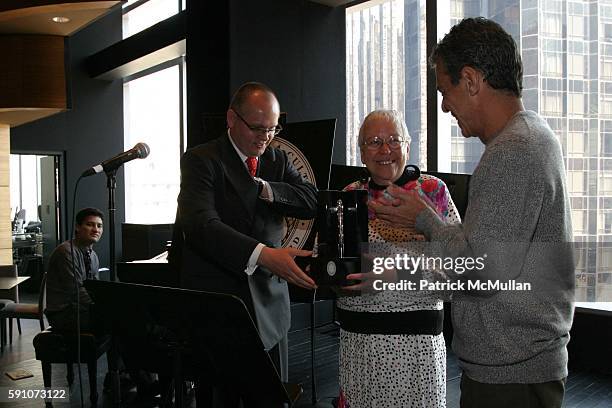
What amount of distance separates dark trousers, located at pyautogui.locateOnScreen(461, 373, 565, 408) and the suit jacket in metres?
0.86

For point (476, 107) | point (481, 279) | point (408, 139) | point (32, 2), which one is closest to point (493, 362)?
point (481, 279)

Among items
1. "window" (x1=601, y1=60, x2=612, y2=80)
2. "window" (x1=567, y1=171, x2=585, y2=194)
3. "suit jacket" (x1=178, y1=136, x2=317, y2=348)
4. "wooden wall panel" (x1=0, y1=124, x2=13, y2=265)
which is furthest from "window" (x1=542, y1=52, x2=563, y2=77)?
"wooden wall panel" (x1=0, y1=124, x2=13, y2=265)

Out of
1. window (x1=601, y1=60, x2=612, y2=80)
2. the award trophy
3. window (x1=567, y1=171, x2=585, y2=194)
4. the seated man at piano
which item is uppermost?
window (x1=601, y1=60, x2=612, y2=80)

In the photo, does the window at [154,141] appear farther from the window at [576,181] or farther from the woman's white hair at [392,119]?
the woman's white hair at [392,119]

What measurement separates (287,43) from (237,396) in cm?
489

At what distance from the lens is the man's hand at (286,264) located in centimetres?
162

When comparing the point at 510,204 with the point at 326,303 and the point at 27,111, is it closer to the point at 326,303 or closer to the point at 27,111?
the point at 326,303

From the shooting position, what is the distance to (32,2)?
5.32m

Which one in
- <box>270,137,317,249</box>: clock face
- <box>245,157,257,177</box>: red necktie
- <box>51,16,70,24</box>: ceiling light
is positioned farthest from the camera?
<box>51,16,70,24</box>: ceiling light

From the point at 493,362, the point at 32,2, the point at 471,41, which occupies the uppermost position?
the point at 32,2

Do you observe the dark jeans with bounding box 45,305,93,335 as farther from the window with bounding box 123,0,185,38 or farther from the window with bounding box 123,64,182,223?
the window with bounding box 123,0,185,38

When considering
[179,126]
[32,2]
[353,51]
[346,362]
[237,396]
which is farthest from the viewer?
[179,126]

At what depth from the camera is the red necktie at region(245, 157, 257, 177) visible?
202 cm

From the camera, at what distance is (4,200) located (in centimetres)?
811
